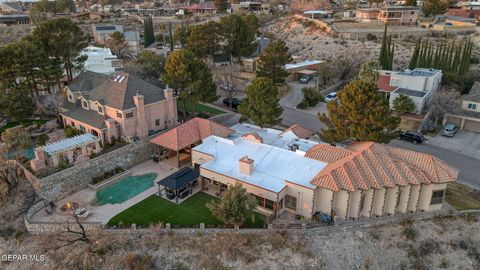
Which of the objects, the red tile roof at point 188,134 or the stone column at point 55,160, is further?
the red tile roof at point 188,134

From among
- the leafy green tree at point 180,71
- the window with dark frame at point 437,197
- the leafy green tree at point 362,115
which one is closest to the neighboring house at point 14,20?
the leafy green tree at point 180,71

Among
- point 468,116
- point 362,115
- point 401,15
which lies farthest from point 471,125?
point 401,15

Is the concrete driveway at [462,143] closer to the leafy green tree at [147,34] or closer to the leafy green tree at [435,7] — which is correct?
the leafy green tree at [435,7]

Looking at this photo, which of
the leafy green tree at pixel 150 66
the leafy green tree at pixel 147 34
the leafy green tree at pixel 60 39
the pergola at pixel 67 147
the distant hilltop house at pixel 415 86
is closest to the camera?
the pergola at pixel 67 147

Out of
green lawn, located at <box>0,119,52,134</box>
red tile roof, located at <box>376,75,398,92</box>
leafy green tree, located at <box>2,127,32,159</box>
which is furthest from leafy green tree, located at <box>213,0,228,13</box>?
leafy green tree, located at <box>2,127,32,159</box>

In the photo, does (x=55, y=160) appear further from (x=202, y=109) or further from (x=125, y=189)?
(x=202, y=109)

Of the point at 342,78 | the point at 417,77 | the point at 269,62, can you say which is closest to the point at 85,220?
the point at 269,62

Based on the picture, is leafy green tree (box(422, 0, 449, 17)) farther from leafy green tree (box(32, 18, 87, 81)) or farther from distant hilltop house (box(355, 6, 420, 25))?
leafy green tree (box(32, 18, 87, 81))
